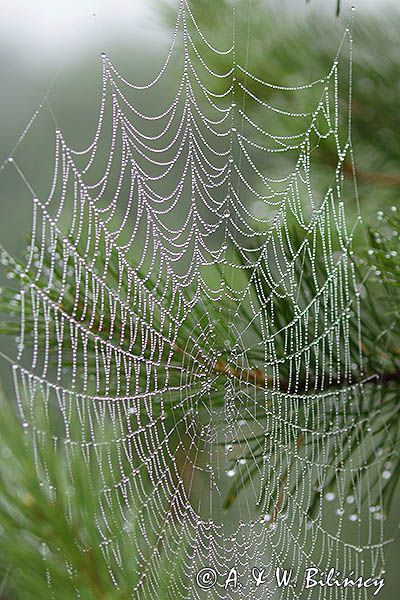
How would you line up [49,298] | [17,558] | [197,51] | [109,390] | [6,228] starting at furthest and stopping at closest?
[6,228]
[197,51]
[109,390]
[49,298]
[17,558]

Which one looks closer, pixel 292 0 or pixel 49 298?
pixel 49 298

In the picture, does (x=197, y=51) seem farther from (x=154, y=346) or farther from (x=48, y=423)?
(x=48, y=423)

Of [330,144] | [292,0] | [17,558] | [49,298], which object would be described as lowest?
[17,558]

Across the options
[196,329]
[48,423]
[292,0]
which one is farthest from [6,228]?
[48,423]

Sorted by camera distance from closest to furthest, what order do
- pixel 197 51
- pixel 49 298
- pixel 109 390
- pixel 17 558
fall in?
pixel 17 558, pixel 49 298, pixel 109 390, pixel 197 51

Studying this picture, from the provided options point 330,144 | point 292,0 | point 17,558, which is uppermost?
point 292,0

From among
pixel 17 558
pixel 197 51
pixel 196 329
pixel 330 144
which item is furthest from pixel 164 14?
pixel 17 558

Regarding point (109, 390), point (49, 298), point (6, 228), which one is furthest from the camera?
point (6, 228)

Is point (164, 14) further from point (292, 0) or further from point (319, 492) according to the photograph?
point (319, 492)

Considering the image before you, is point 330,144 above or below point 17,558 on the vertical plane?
above
